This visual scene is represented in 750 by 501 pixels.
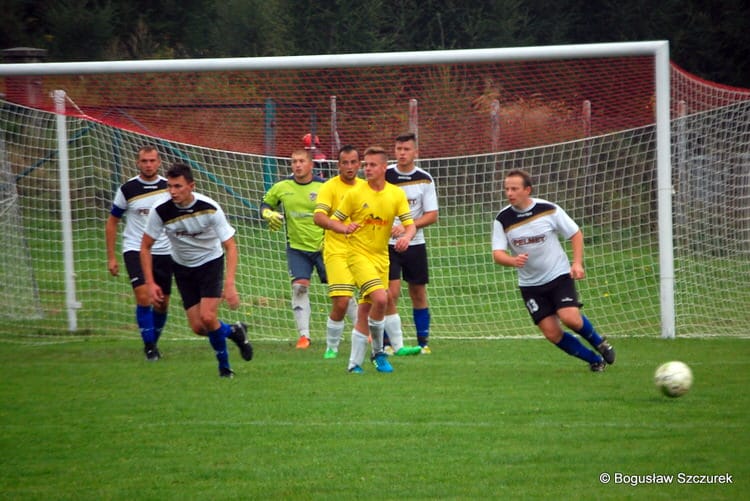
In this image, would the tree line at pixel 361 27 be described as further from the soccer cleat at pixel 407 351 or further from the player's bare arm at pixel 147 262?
the player's bare arm at pixel 147 262

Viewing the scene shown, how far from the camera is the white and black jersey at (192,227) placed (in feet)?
28.9

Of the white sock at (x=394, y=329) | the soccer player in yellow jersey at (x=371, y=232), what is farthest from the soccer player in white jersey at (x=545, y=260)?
the white sock at (x=394, y=329)

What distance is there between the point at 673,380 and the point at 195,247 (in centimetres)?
404

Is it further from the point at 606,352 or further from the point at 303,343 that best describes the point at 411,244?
the point at 606,352

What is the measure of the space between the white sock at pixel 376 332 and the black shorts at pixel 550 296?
124 cm

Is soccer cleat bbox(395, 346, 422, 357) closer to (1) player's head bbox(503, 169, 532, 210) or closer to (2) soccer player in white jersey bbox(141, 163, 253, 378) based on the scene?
(2) soccer player in white jersey bbox(141, 163, 253, 378)

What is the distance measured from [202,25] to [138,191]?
20.3 m

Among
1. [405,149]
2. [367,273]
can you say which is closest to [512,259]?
[367,273]

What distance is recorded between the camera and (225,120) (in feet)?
42.0

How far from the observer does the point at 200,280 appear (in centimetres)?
904

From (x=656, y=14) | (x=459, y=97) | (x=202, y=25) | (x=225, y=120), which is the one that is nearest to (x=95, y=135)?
(x=225, y=120)

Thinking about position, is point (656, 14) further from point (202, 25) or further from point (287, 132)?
point (287, 132)

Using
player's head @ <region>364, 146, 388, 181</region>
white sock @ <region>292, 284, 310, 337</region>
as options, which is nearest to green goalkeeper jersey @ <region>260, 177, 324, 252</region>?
white sock @ <region>292, 284, 310, 337</region>

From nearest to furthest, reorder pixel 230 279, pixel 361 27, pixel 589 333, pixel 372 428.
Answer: pixel 372 428
pixel 230 279
pixel 589 333
pixel 361 27
